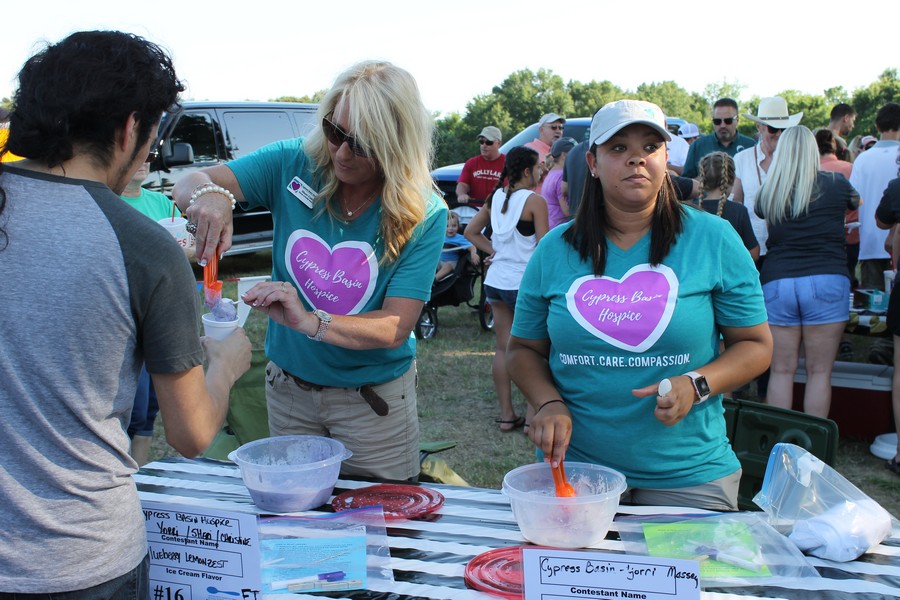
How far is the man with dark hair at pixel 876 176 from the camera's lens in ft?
17.8

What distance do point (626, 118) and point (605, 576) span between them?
1055 mm

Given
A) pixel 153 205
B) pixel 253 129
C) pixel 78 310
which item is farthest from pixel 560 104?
pixel 78 310

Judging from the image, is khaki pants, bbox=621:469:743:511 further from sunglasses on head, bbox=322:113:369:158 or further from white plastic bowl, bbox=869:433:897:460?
white plastic bowl, bbox=869:433:897:460

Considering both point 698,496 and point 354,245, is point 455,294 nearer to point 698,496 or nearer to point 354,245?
point 354,245

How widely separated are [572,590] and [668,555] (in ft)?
0.87

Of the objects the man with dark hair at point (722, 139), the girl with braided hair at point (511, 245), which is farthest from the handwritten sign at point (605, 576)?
the man with dark hair at point (722, 139)

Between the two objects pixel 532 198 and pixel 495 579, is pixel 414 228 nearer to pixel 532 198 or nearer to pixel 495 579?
pixel 495 579

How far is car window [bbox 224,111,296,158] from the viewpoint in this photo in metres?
9.52

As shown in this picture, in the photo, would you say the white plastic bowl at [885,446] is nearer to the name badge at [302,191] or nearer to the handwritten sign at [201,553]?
the name badge at [302,191]

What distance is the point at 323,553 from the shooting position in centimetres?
154

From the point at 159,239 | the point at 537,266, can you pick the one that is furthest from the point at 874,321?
the point at 159,239

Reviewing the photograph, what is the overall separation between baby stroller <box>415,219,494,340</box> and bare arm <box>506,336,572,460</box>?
502 centimetres

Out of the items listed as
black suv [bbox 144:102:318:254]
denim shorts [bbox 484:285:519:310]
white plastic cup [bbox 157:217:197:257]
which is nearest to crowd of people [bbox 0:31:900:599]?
white plastic cup [bbox 157:217:197:257]

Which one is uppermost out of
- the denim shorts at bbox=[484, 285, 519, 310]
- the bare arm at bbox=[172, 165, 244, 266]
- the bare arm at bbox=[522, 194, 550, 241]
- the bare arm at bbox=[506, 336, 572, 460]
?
the bare arm at bbox=[172, 165, 244, 266]
